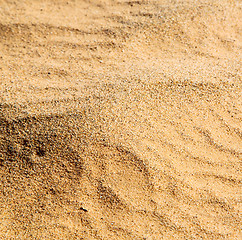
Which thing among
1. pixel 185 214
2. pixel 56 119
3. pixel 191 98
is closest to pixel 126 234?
pixel 185 214

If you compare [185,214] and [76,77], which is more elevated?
[76,77]

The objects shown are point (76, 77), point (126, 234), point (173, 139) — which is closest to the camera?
point (126, 234)

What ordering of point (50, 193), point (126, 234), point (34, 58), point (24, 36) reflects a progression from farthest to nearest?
point (24, 36), point (34, 58), point (50, 193), point (126, 234)

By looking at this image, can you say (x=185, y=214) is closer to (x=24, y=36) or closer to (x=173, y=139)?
(x=173, y=139)

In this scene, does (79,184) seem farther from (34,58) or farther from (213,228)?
(34,58)

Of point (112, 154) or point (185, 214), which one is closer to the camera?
point (185, 214)

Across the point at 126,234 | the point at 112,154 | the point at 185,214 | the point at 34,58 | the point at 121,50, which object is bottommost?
the point at 126,234

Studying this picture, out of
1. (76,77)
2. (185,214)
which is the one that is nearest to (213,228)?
(185,214)
